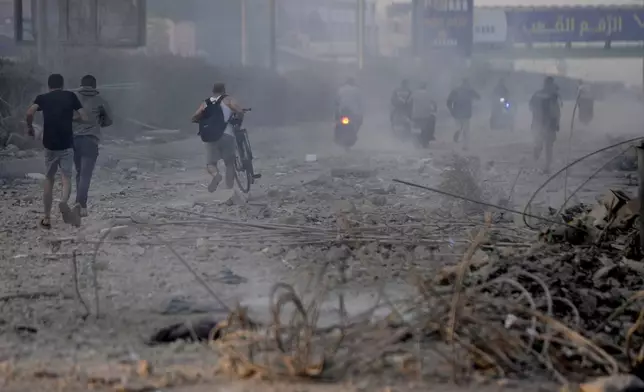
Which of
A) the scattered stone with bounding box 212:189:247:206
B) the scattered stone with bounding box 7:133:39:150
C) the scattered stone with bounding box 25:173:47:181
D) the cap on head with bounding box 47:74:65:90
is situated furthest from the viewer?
the scattered stone with bounding box 7:133:39:150

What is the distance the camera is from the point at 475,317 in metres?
5.47

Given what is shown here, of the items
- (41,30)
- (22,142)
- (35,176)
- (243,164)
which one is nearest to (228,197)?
(243,164)

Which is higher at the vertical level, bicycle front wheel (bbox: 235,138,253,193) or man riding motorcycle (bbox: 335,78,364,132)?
man riding motorcycle (bbox: 335,78,364,132)

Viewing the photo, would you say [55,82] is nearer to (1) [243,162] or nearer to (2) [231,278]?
(1) [243,162]

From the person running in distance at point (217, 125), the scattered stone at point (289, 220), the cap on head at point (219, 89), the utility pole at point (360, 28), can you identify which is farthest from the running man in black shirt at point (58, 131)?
the utility pole at point (360, 28)

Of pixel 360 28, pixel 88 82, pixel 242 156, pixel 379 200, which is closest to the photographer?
pixel 88 82

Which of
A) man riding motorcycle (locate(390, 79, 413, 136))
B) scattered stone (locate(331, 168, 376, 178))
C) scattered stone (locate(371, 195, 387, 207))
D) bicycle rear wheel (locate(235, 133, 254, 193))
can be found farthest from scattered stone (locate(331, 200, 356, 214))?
man riding motorcycle (locate(390, 79, 413, 136))

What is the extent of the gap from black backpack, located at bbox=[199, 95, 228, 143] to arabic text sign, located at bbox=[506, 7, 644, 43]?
35845 mm

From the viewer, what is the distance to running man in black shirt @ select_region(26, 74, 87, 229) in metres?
10.6

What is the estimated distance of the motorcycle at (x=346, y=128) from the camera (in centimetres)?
2123

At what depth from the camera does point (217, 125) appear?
1310 cm

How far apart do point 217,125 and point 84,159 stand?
235cm

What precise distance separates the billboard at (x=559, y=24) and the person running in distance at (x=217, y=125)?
35.7 metres

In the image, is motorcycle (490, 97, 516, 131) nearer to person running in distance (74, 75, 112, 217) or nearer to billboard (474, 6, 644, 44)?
billboard (474, 6, 644, 44)
